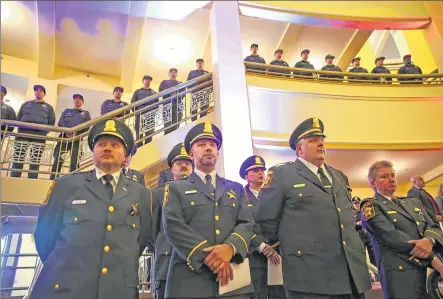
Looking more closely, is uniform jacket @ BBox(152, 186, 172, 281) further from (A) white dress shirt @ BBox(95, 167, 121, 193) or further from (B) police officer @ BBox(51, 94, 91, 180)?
(B) police officer @ BBox(51, 94, 91, 180)

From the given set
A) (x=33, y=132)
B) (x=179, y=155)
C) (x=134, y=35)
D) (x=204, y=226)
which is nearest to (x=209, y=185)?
(x=204, y=226)

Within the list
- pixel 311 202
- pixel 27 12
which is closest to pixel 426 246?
pixel 311 202

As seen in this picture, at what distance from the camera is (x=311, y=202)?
184 cm

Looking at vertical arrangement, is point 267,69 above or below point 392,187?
above

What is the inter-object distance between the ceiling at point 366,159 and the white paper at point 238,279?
440 centimetres

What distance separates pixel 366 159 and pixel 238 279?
224 inches

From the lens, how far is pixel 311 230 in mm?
1778

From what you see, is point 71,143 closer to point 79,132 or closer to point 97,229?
point 79,132

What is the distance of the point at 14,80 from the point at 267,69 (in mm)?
5048

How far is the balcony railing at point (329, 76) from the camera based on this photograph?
613cm

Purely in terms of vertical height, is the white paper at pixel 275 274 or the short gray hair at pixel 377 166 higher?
the short gray hair at pixel 377 166

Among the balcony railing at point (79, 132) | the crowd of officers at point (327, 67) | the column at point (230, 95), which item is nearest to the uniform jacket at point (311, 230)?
the column at point (230, 95)

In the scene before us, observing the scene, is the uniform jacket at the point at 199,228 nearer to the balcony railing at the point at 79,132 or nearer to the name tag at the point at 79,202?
the name tag at the point at 79,202

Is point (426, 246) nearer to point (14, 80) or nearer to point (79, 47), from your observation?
point (79, 47)
